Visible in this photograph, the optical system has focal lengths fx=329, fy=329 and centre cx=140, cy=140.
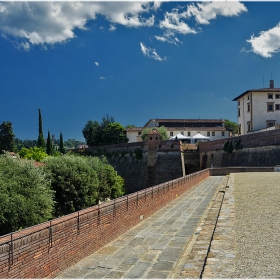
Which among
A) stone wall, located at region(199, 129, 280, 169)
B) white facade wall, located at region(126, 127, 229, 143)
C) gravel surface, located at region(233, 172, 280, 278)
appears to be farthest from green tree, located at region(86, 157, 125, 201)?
white facade wall, located at region(126, 127, 229, 143)

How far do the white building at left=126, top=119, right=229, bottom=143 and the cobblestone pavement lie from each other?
197ft

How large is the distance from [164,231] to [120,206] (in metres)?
1.26

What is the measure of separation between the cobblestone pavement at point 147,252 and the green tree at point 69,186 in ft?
40.1

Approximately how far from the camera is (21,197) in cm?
1412

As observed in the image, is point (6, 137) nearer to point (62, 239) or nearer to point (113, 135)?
point (113, 135)

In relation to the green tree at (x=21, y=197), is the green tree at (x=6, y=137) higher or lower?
higher

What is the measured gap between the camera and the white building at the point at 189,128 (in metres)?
68.2

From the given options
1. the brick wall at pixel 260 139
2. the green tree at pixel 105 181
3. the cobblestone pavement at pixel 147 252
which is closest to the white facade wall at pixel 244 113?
the brick wall at pixel 260 139

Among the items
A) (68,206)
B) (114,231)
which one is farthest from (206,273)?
(68,206)

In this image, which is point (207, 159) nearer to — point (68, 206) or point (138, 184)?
point (138, 184)

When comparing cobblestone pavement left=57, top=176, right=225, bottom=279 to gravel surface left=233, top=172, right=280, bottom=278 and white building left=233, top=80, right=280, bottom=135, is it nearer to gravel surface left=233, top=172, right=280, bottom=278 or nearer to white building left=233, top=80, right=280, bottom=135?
gravel surface left=233, top=172, right=280, bottom=278

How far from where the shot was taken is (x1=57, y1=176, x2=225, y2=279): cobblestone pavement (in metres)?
5.12

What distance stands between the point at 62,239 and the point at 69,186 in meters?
15.9

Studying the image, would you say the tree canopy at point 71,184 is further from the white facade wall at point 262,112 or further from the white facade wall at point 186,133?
the white facade wall at point 186,133
